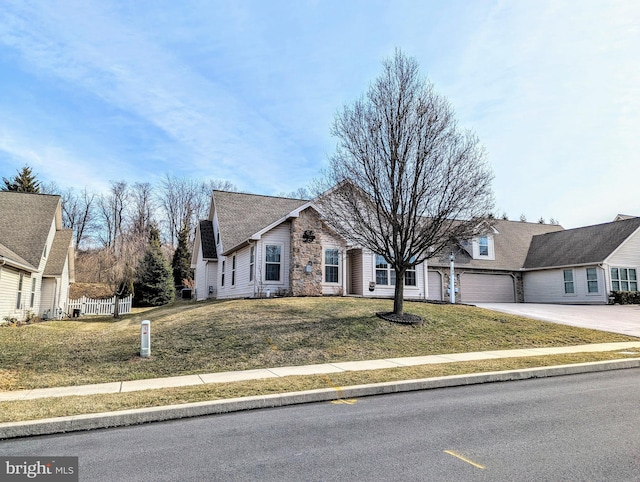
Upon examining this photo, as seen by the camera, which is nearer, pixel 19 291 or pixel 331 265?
pixel 19 291

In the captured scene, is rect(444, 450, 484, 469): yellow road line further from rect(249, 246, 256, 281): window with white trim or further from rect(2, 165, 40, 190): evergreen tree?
rect(2, 165, 40, 190): evergreen tree

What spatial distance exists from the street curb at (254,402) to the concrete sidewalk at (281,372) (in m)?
1.66

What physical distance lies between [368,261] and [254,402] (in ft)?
50.7

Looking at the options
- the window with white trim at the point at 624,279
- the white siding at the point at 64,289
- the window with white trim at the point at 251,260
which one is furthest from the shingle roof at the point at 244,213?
the window with white trim at the point at 624,279

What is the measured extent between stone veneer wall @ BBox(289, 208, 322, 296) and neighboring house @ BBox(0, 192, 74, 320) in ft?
36.9

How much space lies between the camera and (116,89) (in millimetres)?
14859

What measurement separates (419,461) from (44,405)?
5.82 m

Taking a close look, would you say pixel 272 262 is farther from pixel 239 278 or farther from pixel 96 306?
pixel 96 306

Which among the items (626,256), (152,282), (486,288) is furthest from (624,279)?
(152,282)

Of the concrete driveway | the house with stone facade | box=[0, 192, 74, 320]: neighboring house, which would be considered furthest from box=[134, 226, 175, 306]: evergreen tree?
the concrete driveway

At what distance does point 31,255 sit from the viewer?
67.0 feet

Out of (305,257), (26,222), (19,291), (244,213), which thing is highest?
(244,213)

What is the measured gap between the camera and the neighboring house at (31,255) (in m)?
18.3

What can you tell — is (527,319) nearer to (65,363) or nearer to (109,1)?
(65,363)
